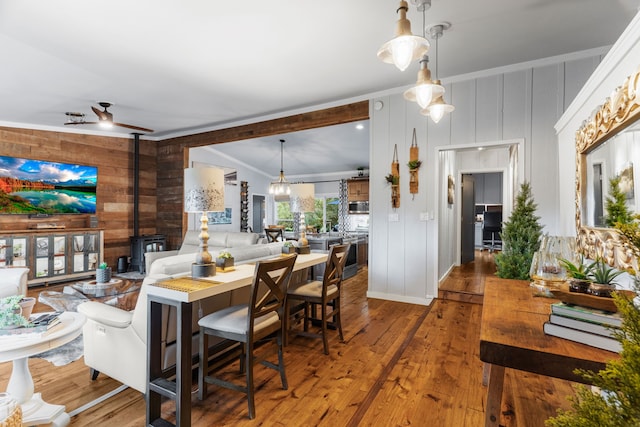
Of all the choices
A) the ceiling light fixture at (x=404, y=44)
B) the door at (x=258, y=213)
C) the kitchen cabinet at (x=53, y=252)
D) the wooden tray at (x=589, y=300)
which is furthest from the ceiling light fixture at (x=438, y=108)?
the door at (x=258, y=213)

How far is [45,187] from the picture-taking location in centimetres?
543

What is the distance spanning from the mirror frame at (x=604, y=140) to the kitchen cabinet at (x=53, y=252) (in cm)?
685

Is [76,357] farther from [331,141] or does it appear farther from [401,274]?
[331,141]

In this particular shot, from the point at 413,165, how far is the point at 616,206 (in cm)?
263

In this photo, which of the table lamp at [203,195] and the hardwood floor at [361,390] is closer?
the hardwood floor at [361,390]

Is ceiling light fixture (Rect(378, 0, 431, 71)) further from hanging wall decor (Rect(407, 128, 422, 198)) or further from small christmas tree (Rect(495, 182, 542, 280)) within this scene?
hanging wall decor (Rect(407, 128, 422, 198))

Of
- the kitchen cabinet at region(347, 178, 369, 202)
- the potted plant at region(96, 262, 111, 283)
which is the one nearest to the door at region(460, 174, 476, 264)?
the kitchen cabinet at region(347, 178, 369, 202)

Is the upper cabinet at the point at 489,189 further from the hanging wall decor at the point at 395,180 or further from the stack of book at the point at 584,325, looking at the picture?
the stack of book at the point at 584,325

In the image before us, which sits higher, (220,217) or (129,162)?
(129,162)

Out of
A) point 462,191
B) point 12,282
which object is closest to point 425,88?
point 12,282

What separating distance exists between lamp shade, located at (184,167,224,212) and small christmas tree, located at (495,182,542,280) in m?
2.56

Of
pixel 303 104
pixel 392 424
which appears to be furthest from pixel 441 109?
pixel 303 104

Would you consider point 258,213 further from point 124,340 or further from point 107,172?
point 124,340

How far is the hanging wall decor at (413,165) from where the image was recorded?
420 cm
